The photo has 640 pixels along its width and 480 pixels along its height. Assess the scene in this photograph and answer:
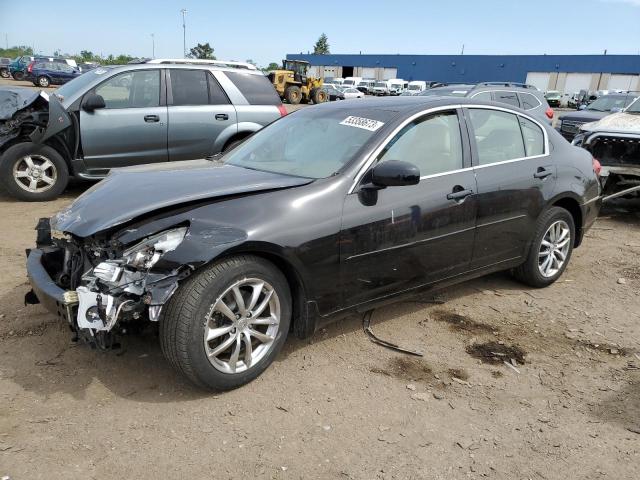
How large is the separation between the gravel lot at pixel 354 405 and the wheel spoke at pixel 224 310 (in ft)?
1.54

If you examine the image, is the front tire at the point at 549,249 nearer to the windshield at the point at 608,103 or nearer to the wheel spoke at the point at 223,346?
the wheel spoke at the point at 223,346

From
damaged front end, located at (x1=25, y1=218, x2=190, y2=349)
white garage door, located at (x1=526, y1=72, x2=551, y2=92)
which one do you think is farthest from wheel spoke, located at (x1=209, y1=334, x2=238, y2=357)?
white garage door, located at (x1=526, y1=72, x2=551, y2=92)

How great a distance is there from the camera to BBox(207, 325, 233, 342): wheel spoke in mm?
Answer: 2881

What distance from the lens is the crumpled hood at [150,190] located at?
9.70 ft

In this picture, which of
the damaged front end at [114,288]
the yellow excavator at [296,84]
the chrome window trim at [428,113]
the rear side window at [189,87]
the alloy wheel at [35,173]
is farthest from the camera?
the yellow excavator at [296,84]

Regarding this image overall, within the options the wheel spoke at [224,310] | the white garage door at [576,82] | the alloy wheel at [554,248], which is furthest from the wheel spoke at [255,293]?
the white garage door at [576,82]

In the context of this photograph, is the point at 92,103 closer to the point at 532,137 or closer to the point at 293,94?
the point at 532,137

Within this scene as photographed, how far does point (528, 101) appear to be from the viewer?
12195mm

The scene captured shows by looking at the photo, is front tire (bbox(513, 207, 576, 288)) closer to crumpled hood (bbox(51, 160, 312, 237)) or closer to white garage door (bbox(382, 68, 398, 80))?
crumpled hood (bbox(51, 160, 312, 237))

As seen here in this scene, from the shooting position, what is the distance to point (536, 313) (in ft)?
14.4

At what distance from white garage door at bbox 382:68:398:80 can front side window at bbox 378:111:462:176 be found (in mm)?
77275

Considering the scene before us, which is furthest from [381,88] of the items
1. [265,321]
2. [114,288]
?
[114,288]

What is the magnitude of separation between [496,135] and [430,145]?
2.69 feet

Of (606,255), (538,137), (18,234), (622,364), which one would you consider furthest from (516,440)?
(18,234)
